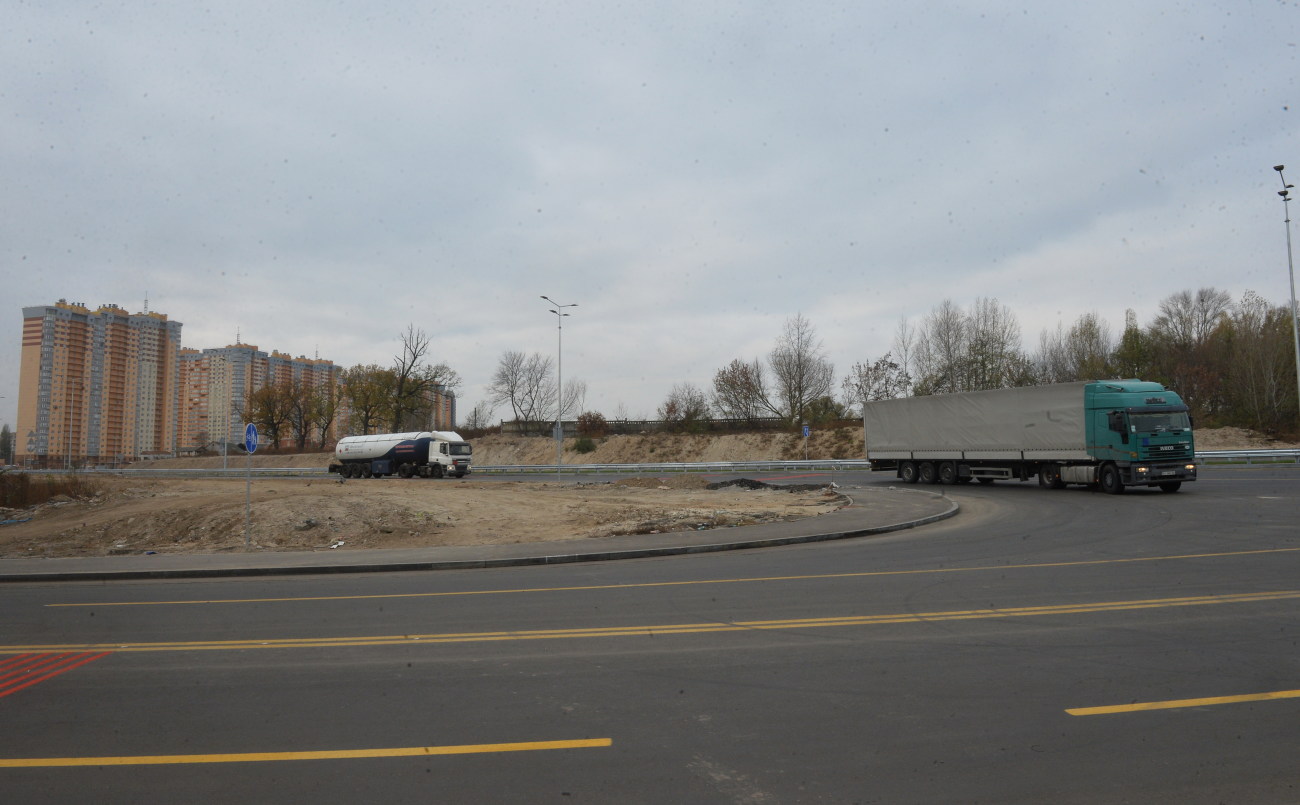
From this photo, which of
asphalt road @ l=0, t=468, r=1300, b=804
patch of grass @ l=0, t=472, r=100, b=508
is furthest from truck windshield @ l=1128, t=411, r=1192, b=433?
patch of grass @ l=0, t=472, r=100, b=508

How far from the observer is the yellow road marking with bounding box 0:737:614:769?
4.38 m

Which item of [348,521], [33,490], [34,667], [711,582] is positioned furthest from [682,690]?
[33,490]

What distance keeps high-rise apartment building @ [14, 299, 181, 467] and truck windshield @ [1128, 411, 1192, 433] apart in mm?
107419

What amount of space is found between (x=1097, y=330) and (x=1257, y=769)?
70.9m

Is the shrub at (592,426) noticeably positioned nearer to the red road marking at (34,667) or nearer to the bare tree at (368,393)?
the bare tree at (368,393)

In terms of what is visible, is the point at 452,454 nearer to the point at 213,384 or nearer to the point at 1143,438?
the point at 1143,438

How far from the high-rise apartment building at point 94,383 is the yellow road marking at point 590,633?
337ft

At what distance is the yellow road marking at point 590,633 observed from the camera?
7.30 meters

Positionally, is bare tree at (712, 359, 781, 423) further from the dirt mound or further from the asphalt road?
the asphalt road

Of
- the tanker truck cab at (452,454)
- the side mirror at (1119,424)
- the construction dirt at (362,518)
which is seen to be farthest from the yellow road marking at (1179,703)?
the tanker truck cab at (452,454)

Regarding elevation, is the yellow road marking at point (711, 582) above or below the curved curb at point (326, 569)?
above

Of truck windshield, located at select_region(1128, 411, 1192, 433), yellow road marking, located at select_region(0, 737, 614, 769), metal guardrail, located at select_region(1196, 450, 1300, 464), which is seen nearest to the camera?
yellow road marking, located at select_region(0, 737, 614, 769)

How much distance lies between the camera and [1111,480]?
23.7 metres

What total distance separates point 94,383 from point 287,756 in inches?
4688
